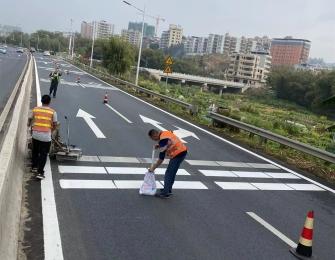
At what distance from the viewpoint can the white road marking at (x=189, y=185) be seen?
9.68m

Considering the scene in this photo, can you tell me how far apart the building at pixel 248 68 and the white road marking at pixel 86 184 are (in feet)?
566

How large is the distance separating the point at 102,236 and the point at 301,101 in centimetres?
12825

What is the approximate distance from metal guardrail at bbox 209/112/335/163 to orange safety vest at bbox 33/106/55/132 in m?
7.65

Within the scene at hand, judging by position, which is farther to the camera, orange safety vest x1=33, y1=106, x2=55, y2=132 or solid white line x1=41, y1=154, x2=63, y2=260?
orange safety vest x1=33, y1=106, x2=55, y2=132

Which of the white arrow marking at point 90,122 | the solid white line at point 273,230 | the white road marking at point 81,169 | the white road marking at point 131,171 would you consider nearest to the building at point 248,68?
the white arrow marking at point 90,122

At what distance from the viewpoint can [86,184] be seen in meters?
9.06

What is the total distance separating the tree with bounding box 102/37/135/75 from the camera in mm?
54906

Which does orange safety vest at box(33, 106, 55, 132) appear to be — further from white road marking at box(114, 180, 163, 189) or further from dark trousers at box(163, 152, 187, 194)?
dark trousers at box(163, 152, 187, 194)

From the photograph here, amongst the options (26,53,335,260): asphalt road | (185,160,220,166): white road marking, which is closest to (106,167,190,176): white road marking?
(26,53,335,260): asphalt road

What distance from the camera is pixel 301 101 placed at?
12862 centimetres

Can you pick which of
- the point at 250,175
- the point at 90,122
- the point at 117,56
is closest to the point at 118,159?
the point at 250,175

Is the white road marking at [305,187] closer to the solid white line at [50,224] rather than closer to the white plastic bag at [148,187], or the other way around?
the white plastic bag at [148,187]

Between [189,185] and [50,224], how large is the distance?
377cm

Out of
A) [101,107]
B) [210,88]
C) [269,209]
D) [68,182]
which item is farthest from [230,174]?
[210,88]
